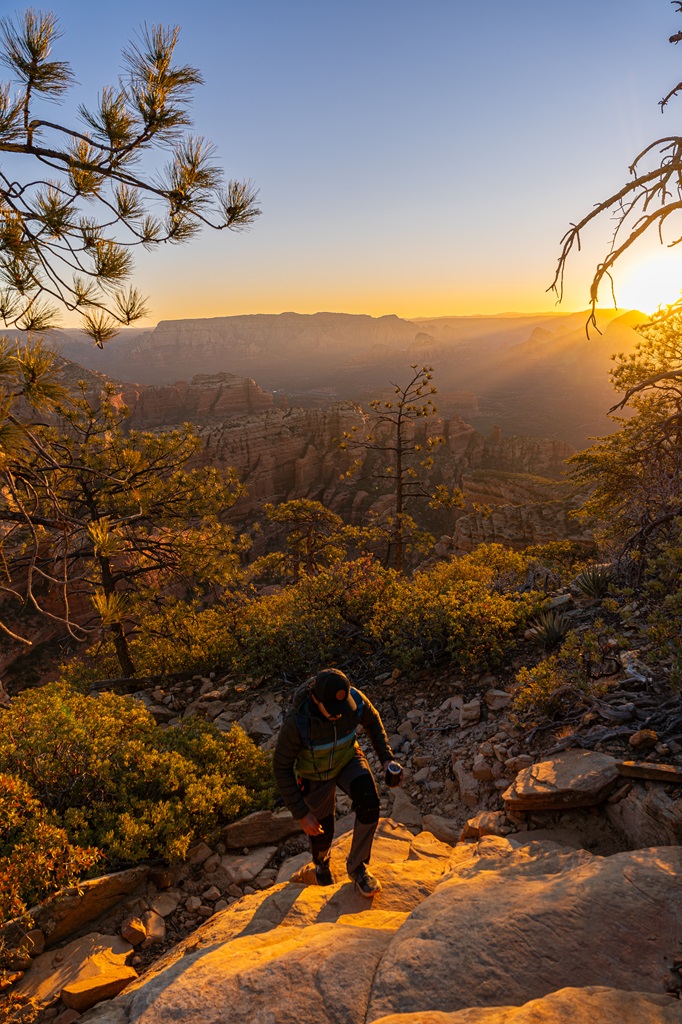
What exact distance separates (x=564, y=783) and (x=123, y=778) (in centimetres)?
391

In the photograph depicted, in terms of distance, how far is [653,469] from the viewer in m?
7.62

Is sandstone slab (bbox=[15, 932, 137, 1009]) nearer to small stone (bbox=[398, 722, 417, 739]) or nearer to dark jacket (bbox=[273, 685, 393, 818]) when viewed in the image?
dark jacket (bbox=[273, 685, 393, 818])

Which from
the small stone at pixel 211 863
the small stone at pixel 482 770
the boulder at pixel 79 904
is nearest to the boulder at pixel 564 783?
the small stone at pixel 482 770

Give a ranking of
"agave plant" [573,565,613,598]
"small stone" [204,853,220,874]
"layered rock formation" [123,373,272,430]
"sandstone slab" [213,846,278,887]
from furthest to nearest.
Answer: "layered rock formation" [123,373,272,430], "agave plant" [573,565,613,598], "small stone" [204,853,220,874], "sandstone slab" [213,846,278,887]

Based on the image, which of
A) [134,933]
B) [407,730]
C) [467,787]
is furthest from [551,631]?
[134,933]

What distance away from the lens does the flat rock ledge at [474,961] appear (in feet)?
7.41

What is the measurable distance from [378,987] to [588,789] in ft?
7.06

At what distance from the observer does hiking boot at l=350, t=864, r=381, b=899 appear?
11.7 feet

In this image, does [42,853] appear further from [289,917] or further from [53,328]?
[53,328]

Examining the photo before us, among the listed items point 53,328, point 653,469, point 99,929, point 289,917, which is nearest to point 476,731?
point 289,917

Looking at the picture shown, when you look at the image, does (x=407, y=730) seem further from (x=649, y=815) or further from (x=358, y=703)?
(x=649, y=815)

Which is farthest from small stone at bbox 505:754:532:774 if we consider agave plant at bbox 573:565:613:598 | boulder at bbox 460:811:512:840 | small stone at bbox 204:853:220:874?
agave plant at bbox 573:565:613:598

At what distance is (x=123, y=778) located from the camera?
479 centimetres

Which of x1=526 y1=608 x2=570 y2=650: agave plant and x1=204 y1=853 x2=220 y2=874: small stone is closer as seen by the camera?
x1=204 y1=853 x2=220 y2=874: small stone
